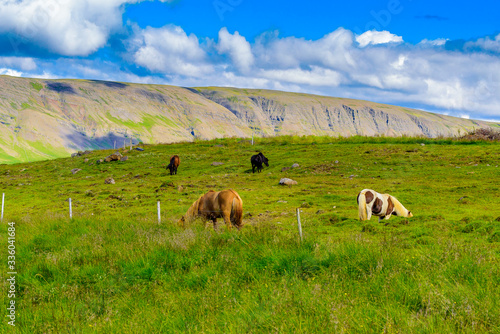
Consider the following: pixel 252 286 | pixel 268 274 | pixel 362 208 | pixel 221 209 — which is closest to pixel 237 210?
pixel 221 209

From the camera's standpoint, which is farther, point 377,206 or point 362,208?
point 377,206

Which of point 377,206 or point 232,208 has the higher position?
point 232,208

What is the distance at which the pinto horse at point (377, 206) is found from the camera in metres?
14.6

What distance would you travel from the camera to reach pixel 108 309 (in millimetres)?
6188

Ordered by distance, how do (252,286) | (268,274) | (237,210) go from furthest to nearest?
(237,210), (268,274), (252,286)

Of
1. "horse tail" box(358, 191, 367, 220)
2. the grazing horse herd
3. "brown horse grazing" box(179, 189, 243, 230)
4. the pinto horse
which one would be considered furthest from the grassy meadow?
"brown horse grazing" box(179, 189, 243, 230)

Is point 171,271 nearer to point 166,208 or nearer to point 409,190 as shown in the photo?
point 166,208

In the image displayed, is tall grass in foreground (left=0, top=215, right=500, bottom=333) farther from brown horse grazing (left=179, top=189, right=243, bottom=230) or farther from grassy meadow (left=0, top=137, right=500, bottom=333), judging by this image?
brown horse grazing (left=179, top=189, right=243, bottom=230)

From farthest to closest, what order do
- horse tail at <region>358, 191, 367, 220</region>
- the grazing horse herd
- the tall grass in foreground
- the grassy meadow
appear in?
horse tail at <region>358, 191, 367, 220</region> → the grazing horse herd → the grassy meadow → the tall grass in foreground

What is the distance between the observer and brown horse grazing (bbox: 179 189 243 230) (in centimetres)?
1338

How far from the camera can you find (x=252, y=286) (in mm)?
6520

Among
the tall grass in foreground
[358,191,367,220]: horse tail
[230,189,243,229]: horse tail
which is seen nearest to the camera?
the tall grass in foreground

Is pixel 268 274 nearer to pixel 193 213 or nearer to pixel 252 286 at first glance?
pixel 252 286

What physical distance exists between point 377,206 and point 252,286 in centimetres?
1009
